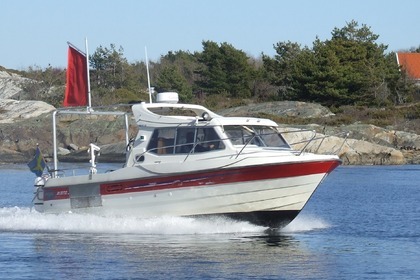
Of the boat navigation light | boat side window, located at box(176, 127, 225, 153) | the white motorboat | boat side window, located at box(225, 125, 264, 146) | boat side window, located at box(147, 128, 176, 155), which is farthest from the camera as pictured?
the boat navigation light

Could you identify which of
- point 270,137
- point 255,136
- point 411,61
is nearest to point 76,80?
point 255,136

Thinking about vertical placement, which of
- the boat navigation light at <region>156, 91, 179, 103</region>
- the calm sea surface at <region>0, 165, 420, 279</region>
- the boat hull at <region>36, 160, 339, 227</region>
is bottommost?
the calm sea surface at <region>0, 165, 420, 279</region>

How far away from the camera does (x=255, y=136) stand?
21.7 meters

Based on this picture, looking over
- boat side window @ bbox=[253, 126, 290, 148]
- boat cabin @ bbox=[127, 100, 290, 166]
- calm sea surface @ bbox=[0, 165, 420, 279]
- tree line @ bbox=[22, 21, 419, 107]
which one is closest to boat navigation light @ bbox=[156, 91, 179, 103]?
boat cabin @ bbox=[127, 100, 290, 166]

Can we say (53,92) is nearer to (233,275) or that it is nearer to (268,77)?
(268,77)

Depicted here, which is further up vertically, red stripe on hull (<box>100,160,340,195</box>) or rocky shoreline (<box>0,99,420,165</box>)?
red stripe on hull (<box>100,160,340,195</box>)

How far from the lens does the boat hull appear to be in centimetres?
2102

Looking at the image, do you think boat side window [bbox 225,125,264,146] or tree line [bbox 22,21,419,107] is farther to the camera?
tree line [bbox 22,21,419,107]

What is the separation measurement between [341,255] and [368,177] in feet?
85.2

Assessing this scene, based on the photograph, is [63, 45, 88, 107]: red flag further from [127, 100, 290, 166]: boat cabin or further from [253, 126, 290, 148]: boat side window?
[253, 126, 290, 148]: boat side window

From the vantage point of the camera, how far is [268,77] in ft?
264

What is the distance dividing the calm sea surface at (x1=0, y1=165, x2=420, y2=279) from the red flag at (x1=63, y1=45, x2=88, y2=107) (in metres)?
2.90

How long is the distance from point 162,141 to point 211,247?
359 centimetres

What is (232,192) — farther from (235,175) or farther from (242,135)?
(242,135)
